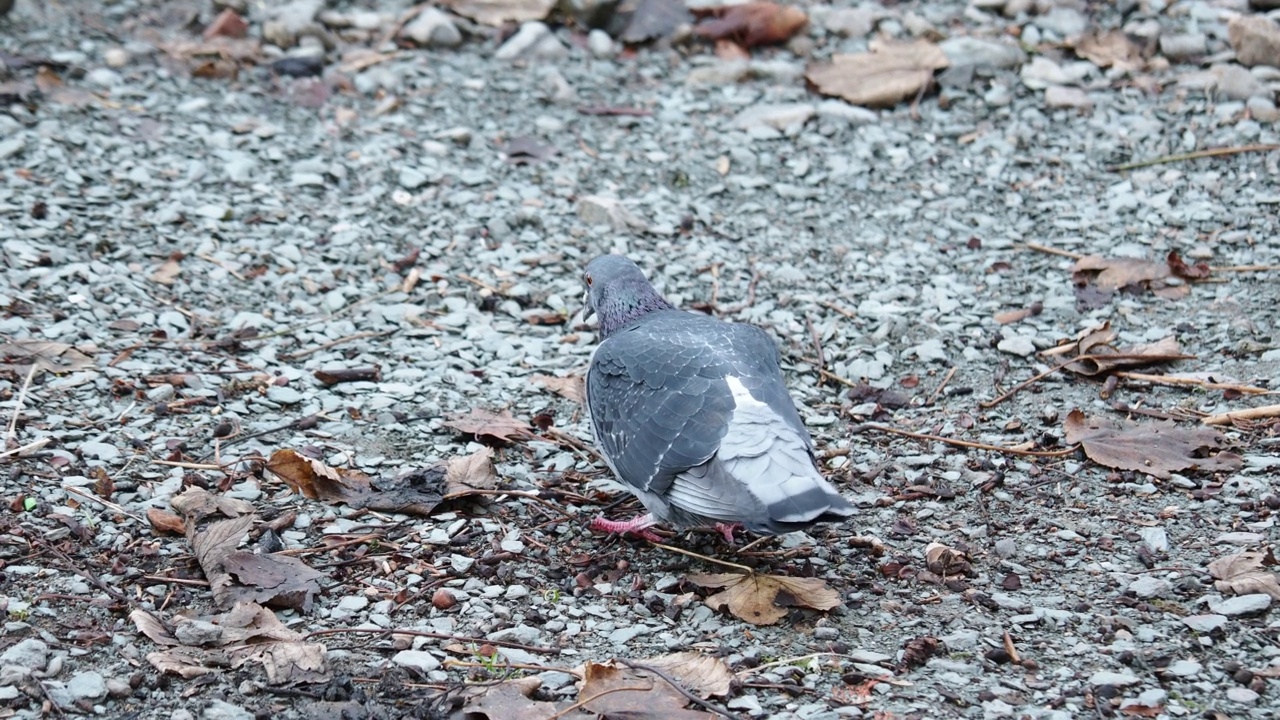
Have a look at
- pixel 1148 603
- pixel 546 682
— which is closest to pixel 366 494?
pixel 546 682

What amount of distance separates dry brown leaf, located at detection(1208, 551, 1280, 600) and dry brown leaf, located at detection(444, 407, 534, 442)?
2.54 metres

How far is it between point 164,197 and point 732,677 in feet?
14.5

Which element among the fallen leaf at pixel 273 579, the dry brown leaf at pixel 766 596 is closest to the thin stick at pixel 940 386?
the dry brown leaf at pixel 766 596

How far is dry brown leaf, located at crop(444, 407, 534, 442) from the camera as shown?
16.5ft

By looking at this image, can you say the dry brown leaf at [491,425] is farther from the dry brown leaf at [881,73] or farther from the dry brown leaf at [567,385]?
the dry brown leaf at [881,73]

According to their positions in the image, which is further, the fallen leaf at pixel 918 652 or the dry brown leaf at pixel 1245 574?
the dry brown leaf at pixel 1245 574

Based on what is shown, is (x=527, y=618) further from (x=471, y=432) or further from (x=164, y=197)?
(x=164, y=197)

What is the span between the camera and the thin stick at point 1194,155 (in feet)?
23.0

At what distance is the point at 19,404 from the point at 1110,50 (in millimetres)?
6539

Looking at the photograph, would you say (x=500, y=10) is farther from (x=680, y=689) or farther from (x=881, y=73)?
(x=680, y=689)

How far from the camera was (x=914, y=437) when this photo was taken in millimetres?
5137

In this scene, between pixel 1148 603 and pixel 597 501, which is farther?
pixel 597 501

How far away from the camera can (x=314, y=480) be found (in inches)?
183

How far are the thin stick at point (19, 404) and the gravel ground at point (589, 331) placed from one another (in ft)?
0.06
